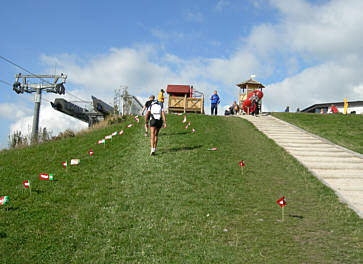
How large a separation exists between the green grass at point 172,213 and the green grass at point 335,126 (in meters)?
5.21

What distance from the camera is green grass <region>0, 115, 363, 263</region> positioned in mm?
4938

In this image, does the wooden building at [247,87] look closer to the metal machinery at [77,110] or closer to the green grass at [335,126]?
the green grass at [335,126]

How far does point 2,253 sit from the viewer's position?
15.6ft

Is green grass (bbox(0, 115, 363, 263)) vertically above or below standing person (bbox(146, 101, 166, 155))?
below

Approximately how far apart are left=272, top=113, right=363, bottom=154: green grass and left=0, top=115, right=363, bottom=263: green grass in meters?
5.21

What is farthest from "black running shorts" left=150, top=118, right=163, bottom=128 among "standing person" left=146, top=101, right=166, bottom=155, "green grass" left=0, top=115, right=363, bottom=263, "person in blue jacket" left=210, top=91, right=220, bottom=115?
"person in blue jacket" left=210, top=91, right=220, bottom=115

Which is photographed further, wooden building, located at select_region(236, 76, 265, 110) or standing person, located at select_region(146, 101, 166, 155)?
wooden building, located at select_region(236, 76, 265, 110)

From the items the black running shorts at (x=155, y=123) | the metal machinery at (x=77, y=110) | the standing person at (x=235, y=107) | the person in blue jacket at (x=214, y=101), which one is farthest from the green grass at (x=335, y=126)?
the metal machinery at (x=77, y=110)

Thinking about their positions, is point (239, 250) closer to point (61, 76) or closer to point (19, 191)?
point (19, 191)

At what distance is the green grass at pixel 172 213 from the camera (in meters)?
4.94

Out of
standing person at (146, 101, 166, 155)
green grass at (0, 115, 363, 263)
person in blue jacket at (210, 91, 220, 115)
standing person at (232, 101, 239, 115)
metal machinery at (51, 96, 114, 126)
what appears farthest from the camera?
metal machinery at (51, 96, 114, 126)

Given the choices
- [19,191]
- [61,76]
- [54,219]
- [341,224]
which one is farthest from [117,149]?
[61,76]

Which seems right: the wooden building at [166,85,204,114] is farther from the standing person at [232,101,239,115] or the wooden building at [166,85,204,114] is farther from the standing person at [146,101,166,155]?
the standing person at [146,101,166,155]

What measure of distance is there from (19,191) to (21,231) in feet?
7.35
